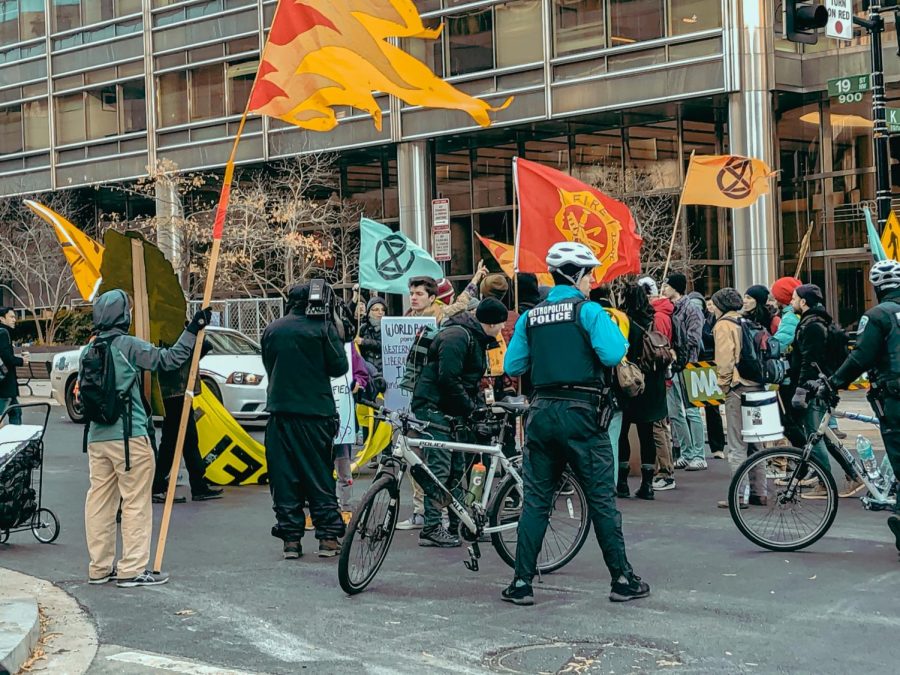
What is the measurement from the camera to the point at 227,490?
12352 millimetres

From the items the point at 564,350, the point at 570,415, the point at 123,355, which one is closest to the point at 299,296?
the point at 123,355

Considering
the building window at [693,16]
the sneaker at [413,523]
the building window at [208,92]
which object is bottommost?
the sneaker at [413,523]

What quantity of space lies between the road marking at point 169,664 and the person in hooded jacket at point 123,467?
1.71m

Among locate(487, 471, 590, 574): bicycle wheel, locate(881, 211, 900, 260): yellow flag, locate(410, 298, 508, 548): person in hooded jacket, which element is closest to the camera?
locate(487, 471, 590, 574): bicycle wheel

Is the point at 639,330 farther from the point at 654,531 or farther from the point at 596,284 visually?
the point at 654,531

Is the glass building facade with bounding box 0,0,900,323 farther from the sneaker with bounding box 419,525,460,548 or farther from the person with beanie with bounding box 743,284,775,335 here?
the sneaker with bounding box 419,525,460,548

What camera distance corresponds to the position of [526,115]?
3403 cm

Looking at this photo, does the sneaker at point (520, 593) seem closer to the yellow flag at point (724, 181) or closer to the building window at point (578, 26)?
the yellow flag at point (724, 181)

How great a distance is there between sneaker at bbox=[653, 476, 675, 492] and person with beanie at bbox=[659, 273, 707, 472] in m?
1.40

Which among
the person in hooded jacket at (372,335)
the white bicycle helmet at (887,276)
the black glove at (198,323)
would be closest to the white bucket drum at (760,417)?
the white bicycle helmet at (887,276)

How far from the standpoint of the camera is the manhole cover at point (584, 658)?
5797mm

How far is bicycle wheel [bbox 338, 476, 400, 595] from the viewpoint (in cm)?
733

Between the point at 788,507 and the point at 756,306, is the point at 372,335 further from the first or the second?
the point at 788,507

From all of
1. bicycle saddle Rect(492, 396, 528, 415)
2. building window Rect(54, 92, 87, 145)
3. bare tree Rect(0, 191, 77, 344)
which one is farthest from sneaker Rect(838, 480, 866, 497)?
building window Rect(54, 92, 87, 145)
